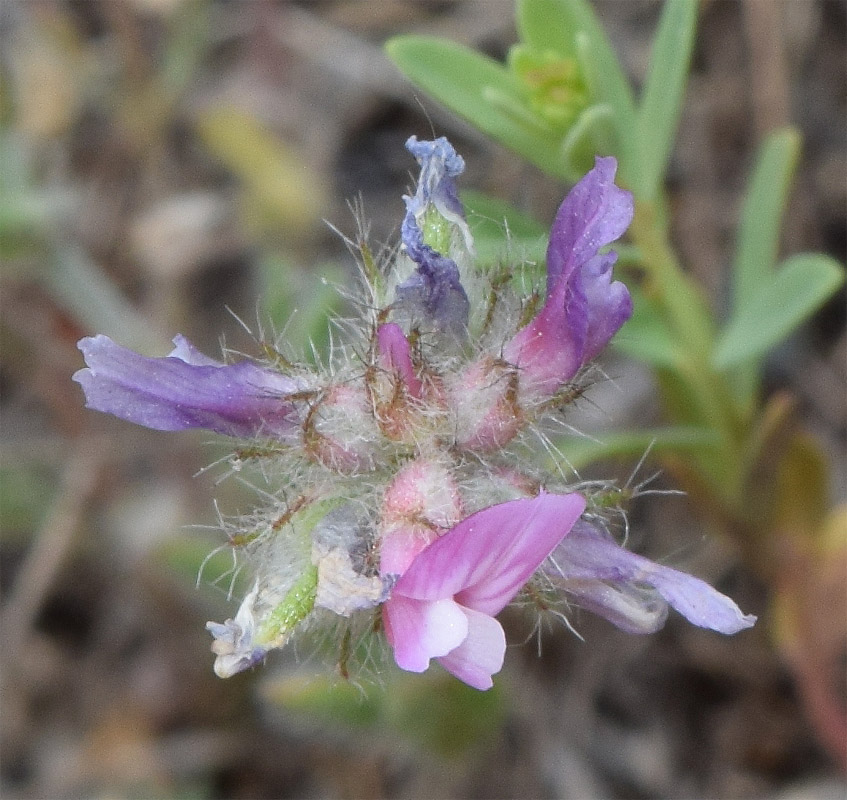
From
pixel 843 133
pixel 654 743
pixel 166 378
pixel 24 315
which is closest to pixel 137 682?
pixel 24 315

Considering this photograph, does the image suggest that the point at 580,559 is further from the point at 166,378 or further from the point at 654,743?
the point at 654,743

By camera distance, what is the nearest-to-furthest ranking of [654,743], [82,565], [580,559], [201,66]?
[580,559]
[654,743]
[82,565]
[201,66]

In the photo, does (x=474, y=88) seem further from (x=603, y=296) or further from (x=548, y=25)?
(x=603, y=296)

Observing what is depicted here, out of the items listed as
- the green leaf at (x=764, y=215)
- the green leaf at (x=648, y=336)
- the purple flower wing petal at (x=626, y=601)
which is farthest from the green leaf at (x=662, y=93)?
the purple flower wing petal at (x=626, y=601)

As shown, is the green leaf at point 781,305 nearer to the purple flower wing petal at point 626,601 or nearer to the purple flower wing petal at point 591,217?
the purple flower wing petal at point 591,217

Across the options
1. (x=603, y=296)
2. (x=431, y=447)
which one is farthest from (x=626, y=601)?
(x=603, y=296)
